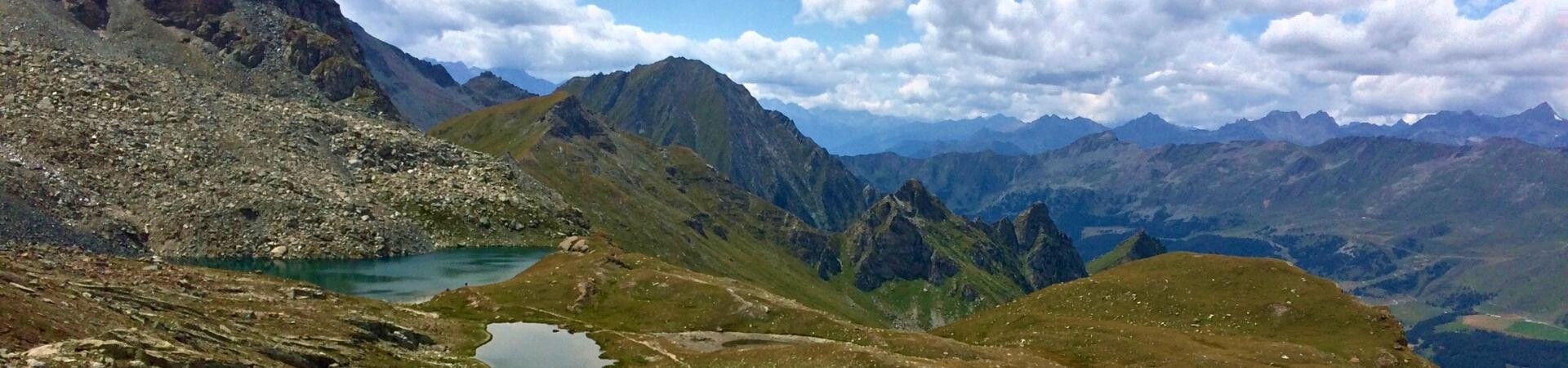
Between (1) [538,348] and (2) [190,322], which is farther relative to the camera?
(1) [538,348]

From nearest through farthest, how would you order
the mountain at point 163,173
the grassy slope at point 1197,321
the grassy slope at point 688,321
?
the grassy slope at point 688,321 → the grassy slope at point 1197,321 → the mountain at point 163,173

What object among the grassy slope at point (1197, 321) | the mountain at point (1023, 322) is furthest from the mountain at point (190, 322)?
the grassy slope at point (1197, 321)

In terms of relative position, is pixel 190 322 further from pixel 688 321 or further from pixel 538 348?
pixel 688 321

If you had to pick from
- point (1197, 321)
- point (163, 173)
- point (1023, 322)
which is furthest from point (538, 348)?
point (163, 173)

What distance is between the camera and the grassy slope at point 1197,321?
8562cm

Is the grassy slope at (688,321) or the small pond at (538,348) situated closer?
the grassy slope at (688,321)

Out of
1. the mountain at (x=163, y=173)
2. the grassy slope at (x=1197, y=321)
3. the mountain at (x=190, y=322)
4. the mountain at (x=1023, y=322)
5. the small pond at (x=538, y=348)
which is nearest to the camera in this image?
the mountain at (x=190, y=322)

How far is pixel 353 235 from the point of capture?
173625 millimetres

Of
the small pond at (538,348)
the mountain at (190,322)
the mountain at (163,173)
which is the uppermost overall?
the mountain at (163,173)

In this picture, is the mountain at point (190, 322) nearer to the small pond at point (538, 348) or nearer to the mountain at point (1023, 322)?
the small pond at point (538, 348)

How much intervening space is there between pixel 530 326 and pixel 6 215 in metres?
70.4

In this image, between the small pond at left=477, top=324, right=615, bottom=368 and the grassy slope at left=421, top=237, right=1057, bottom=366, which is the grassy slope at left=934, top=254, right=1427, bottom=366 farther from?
the small pond at left=477, top=324, right=615, bottom=368

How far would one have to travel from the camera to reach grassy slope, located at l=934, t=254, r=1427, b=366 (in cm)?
8562

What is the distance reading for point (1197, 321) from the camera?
102438mm
